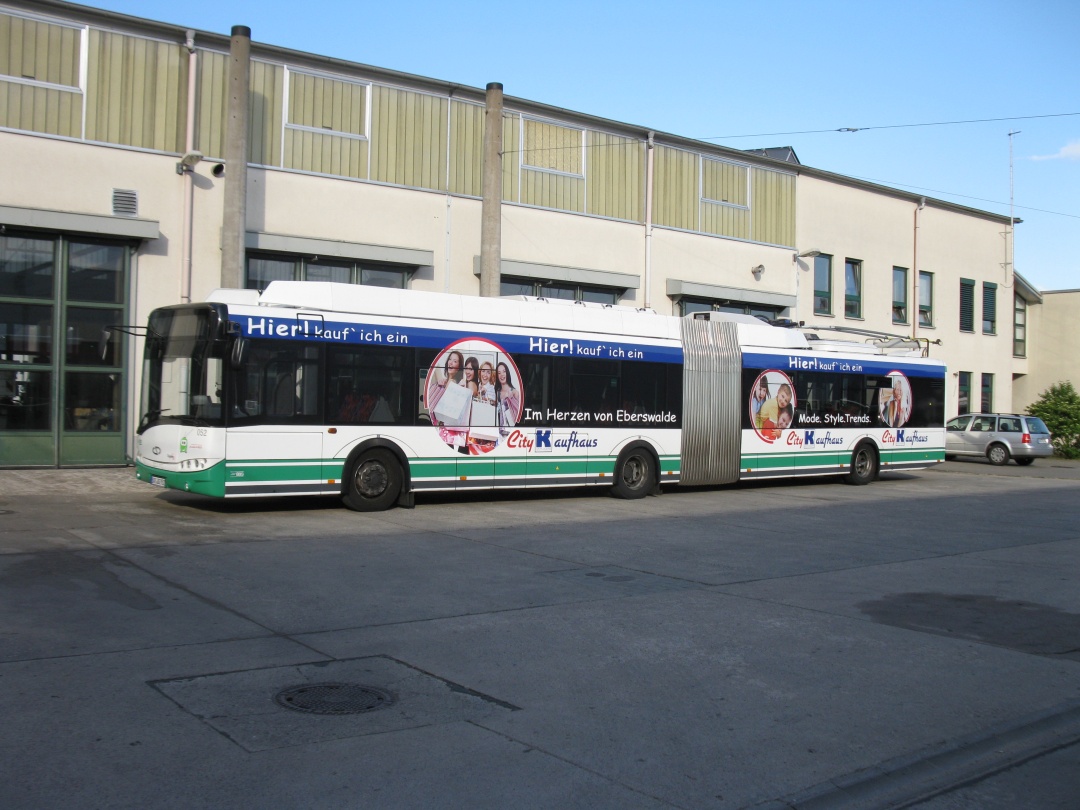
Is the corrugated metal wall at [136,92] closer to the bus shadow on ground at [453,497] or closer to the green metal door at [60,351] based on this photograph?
the green metal door at [60,351]

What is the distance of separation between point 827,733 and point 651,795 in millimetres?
1491

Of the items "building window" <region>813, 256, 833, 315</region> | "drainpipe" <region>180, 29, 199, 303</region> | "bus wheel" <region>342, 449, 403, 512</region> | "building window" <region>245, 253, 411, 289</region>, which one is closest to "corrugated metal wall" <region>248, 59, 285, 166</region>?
"drainpipe" <region>180, 29, 199, 303</region>

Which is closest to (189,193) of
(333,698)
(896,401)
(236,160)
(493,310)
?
(236,160)

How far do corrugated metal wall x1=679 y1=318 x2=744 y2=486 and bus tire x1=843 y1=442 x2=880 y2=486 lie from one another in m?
4.27

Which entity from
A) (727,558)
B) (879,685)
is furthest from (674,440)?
(879,685)

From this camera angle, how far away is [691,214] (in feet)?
92.8

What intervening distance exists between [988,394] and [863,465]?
19515 millimetres

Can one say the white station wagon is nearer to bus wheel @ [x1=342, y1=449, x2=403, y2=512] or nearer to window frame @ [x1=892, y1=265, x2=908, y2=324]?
window frame @ [x1=892, y1=265, x2=908, y2=324]

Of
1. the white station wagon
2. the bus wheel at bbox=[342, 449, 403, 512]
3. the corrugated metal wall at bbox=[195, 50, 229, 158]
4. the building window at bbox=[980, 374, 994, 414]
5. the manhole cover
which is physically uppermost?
the corrugated metal wall at bbox=[195, 50, 229, 158]

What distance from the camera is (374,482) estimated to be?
50.3 feet

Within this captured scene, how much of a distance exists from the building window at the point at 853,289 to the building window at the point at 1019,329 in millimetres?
12462

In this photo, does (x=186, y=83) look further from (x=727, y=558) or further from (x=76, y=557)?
(x=727, y=558)

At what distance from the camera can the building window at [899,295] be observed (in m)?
35.5

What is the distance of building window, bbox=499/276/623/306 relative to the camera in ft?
81.0
